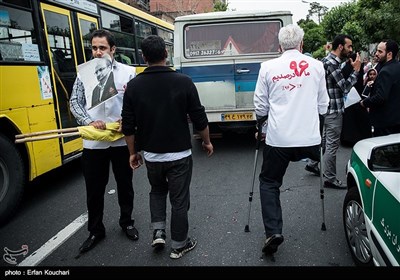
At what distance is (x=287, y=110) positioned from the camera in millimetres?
2906

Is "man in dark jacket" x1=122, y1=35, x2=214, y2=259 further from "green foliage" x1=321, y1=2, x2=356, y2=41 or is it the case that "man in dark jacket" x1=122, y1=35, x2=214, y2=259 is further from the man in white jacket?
"green foliage" x1=321, y1=2, x2=356, y2=41

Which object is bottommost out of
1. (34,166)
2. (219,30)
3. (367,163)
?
(34,166)

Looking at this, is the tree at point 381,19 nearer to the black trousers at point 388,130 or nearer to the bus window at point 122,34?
the bus window at point 122,34

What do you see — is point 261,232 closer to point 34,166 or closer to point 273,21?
point 34,166

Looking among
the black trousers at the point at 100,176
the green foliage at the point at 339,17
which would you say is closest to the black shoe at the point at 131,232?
the black trousers at the point at 100,176

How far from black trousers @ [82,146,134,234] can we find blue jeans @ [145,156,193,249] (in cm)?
45

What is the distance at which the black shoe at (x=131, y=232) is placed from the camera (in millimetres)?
3369

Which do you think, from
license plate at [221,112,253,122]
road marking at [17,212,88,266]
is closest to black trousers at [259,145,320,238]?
road marking at [17,212,88,266]

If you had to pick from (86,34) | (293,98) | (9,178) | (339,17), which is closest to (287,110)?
(293,98)

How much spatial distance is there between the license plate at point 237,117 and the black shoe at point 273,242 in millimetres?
3671

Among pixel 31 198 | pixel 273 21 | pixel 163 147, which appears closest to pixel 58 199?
pixel 31 198

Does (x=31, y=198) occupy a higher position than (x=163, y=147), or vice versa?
(x=163, y=147)
